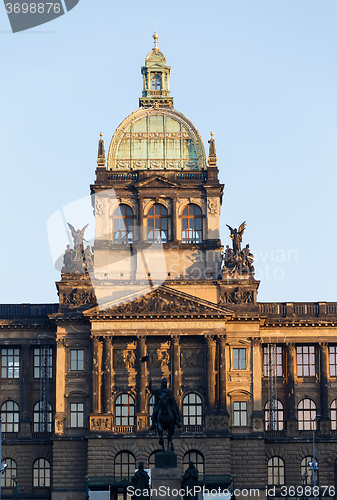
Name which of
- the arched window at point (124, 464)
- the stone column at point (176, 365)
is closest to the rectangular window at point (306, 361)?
the stone column at point (176, 365)

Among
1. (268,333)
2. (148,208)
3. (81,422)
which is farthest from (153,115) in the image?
(81,422)

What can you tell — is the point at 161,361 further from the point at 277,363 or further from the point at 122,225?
the point at 122,225

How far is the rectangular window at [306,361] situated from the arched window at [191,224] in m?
12.8

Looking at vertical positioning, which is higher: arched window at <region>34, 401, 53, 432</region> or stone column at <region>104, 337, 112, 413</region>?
stone column at <region>104, 337, 112, 413</region>

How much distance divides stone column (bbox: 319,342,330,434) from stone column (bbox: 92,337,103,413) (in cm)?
1843

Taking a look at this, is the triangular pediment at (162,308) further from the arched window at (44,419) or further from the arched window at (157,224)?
the arched window at (44,419)

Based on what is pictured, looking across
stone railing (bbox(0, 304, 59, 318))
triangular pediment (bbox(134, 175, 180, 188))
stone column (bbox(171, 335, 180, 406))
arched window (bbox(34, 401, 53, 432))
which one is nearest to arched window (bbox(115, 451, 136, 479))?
stone column (bbox(171, 335, 180, 406))

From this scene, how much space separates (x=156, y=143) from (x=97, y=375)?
2253 cm

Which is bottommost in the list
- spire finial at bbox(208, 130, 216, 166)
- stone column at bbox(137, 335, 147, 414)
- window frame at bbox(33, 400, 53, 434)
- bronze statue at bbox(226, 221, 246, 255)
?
window frame at bbox(33, 400, 53, 434)

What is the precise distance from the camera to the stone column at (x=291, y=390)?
286ft

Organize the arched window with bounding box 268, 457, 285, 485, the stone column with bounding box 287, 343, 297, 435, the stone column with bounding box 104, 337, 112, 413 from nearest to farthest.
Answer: the stone column with bounding box 104, 337, 112, 413 → the arched window with bounding box 268, 457, 285, 485 → the stone column with bounding box 287, 343, 297, 435

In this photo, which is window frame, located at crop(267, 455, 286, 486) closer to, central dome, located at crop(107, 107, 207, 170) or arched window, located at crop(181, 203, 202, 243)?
arched window, located at crop(181, 203, 202, 243)

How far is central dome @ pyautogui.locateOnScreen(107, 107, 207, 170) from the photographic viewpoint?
94.1 metres

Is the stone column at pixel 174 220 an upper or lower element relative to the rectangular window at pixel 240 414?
upper
